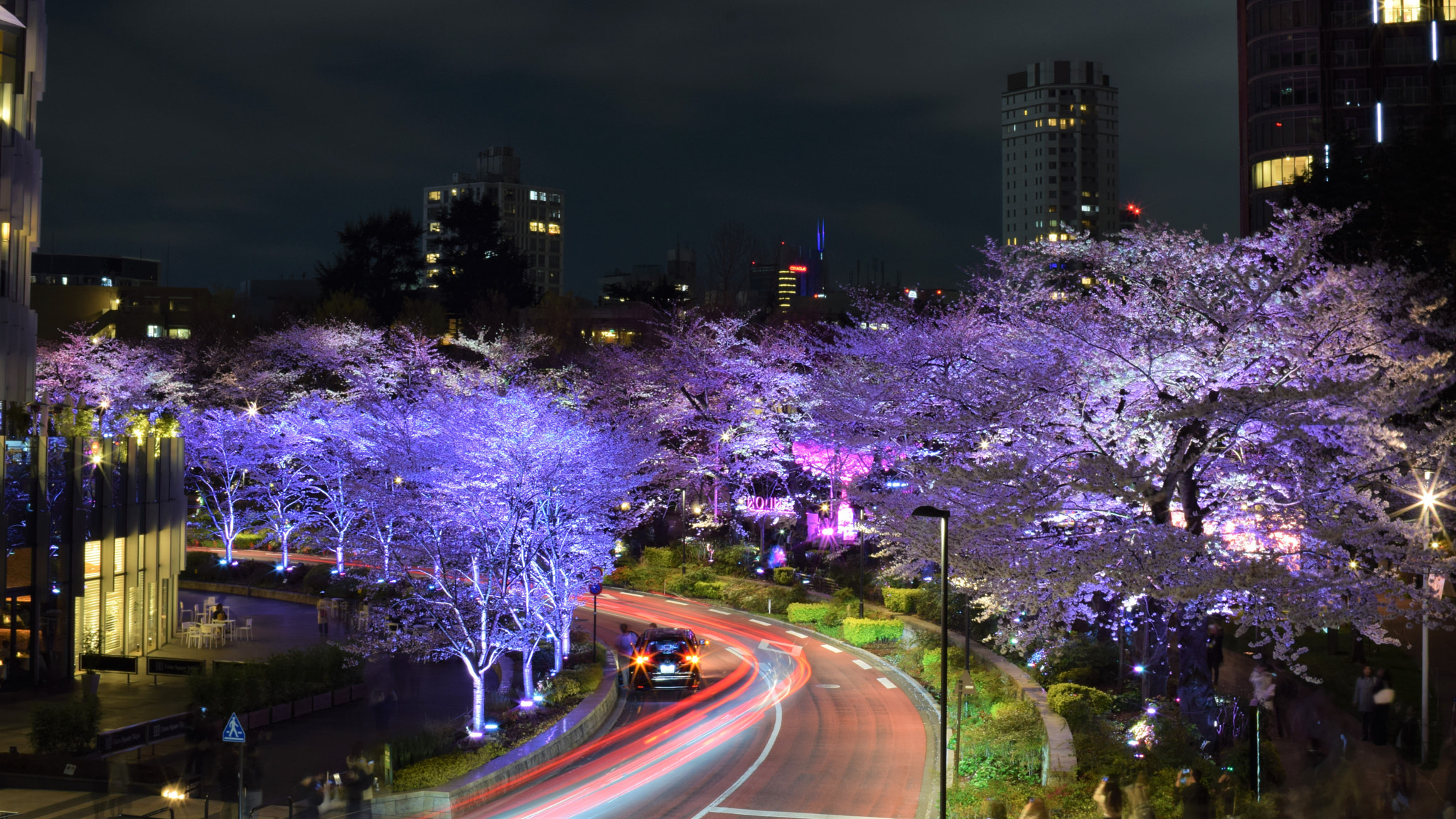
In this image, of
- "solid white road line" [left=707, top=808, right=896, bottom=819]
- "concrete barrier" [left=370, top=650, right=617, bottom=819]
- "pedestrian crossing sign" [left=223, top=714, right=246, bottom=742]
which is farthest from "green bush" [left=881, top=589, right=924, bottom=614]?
"pedestrian crossing sign" [left=223, top=714, right=246, bottom=742]

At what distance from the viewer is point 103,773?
18.8 meters

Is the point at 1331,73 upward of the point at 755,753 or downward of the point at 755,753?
upward

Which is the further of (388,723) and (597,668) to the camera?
(597,668)

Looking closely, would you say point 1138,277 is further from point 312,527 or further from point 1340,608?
point 312,527

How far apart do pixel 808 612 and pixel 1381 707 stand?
21.6 metres

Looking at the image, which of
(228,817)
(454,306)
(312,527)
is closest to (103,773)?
(228,817)

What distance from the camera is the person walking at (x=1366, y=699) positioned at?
1777cm

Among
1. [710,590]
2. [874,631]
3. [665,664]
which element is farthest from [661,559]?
[665,664]

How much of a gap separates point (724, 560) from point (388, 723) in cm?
2343

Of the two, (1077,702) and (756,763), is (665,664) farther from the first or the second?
(1077,702)

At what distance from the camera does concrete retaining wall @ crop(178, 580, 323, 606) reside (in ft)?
143

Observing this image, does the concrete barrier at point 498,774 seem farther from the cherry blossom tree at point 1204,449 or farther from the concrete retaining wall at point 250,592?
the concrete retaining wall at point 250,592

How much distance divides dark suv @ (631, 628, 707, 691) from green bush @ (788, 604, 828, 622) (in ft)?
30.3

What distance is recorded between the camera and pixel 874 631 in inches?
1353
